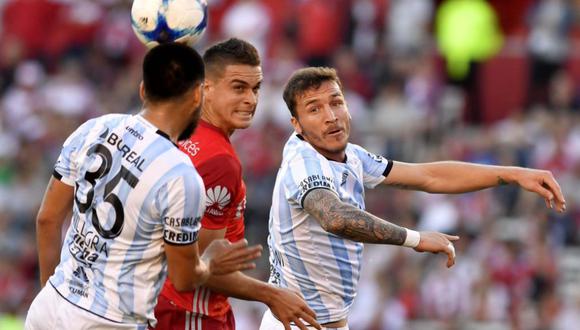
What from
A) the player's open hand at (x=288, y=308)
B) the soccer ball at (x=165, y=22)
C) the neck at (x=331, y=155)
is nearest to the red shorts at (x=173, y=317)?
the player's open hand at (x=288, y=308)

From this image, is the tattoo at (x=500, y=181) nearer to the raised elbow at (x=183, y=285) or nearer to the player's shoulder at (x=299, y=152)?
the player's shoulder at (x=299, y=152)

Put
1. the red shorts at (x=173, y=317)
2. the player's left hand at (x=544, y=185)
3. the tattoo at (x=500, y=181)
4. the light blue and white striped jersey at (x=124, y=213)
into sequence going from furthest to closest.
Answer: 1. the tattoo at (x=500, y=181)
2. the player's left hand at (x=544, y=185)
3. the red shorts at (x=173, y=317)
4. the light blue and white striped jersey at (x=124, y=213)

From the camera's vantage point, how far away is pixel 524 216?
51.8 feet

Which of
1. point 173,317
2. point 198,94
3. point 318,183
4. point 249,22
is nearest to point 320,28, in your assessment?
point 249,22

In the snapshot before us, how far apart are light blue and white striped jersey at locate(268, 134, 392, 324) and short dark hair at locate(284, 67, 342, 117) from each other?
0.86ft

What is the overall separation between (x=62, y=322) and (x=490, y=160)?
33.5 feet

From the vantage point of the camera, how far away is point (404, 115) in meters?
17.3

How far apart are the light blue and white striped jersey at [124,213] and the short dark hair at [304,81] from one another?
1619mm

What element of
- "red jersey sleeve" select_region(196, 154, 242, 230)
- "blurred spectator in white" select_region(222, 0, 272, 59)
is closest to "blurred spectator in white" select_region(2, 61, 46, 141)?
"blurred spectator in white" select_region(222, 0, 272, 59)

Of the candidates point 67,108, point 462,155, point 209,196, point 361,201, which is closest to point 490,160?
point 462,155

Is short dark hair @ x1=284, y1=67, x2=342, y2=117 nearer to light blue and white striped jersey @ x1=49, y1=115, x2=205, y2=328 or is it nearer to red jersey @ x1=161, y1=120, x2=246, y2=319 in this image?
red jersey @ x1=161, y1=120, x2=246, y2=319

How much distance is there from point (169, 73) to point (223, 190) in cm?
97

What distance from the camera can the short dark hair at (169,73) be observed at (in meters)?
6.50

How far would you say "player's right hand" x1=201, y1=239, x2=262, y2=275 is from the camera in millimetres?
6582
